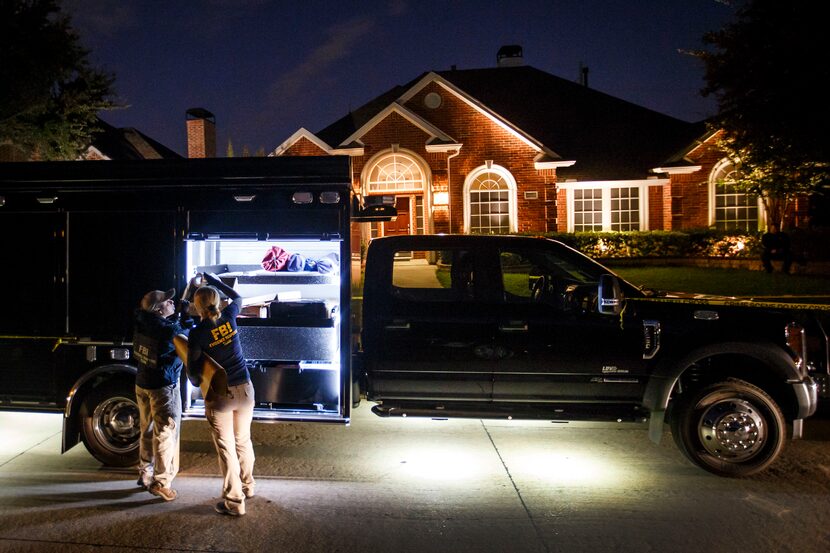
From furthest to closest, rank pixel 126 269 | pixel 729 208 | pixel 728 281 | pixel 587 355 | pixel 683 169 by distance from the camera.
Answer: pixel 729 208 → pixel 683 169 → pixel 728 281 → pixel 126 269 → pixel 587 355

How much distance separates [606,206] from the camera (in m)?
22.1

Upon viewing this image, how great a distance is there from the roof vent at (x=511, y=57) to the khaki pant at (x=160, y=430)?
2537 centimetres

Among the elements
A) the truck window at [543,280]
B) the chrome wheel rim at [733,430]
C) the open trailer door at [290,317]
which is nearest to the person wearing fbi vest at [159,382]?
the open trailer door at [290,317]

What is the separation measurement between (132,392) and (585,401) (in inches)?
157

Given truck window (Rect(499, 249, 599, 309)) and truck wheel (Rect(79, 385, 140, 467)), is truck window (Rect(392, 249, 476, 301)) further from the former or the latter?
truck wheel (Rect(79, 385, 140, 467))

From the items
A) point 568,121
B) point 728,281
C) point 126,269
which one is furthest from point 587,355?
point 568,121

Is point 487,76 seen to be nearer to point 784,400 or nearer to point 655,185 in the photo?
point 655,185

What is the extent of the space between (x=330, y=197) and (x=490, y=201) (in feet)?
52.9

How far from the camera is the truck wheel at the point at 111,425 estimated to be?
5.93 m

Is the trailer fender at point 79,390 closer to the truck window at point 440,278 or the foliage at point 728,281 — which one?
the truck window at point 440,278

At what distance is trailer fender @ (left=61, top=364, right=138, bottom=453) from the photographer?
5863 millimetres

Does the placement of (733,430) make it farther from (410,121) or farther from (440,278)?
(410,121)

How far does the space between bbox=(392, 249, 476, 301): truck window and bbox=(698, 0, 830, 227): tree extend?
10.4 meters

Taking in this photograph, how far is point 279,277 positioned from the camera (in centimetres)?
666
